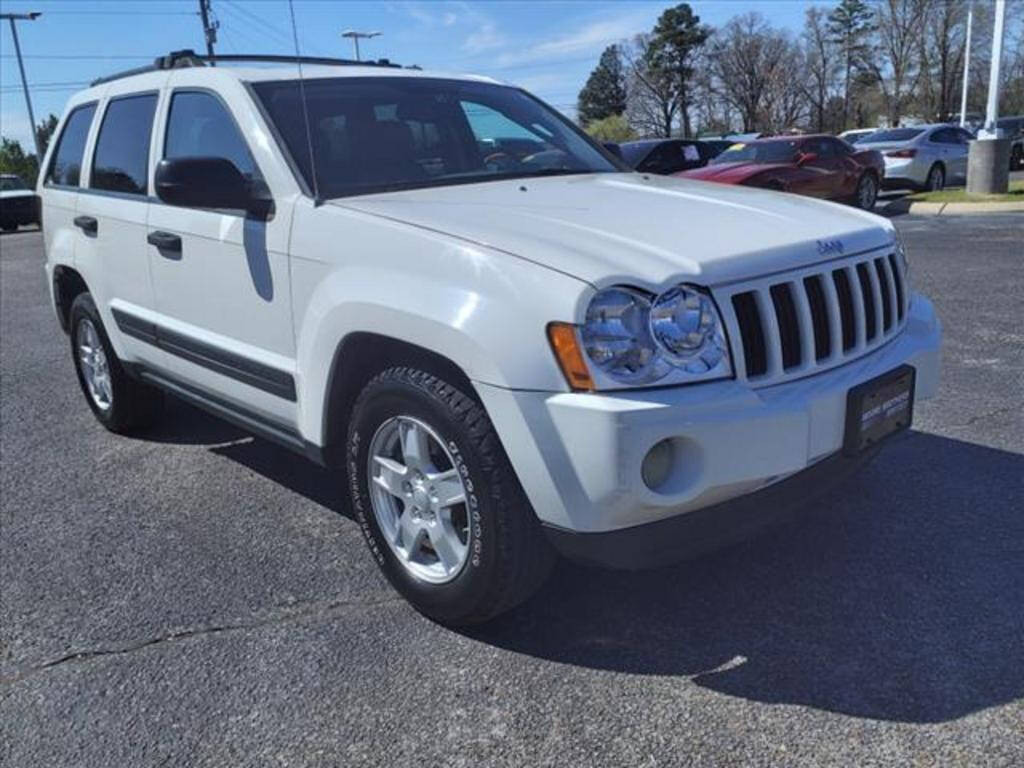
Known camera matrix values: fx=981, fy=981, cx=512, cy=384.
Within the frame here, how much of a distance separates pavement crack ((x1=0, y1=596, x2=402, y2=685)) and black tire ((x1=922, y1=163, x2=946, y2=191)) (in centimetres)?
1933

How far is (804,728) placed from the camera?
2604 mm

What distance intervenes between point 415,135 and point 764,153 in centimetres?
1313

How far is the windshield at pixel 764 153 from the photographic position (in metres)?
15.7

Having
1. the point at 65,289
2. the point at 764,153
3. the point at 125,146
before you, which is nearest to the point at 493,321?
the point at 125,146

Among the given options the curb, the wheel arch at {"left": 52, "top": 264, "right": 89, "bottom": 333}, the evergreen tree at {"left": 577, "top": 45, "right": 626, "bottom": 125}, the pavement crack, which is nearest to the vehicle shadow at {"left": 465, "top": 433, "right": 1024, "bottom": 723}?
the pavement crack

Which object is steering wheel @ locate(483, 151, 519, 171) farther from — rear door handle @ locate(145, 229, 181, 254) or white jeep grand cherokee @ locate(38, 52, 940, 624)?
rear door handle @ locate(145, 229, 181, 254)

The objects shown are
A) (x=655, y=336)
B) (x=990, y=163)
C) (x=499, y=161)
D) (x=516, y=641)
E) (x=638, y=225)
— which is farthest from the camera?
(x=990, y=163)

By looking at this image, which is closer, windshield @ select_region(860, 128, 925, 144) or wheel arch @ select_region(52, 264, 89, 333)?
wheel arch @ select_region(52, 264, 89, 333)

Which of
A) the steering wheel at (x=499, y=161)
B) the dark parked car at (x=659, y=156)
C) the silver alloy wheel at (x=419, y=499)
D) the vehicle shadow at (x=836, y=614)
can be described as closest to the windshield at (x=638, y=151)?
the dark parked car at (x=659, y=156)

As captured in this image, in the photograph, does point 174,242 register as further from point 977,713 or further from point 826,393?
point 977,713

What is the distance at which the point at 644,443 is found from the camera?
2525 millimetres

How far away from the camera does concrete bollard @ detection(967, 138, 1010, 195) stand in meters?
16.6

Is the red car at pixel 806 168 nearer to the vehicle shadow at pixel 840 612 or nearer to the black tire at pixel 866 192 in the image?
the black tire at pixel 866 192

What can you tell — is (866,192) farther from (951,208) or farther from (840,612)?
(840,612)
